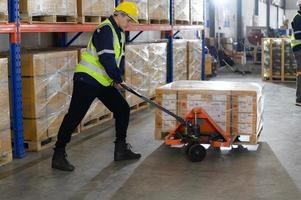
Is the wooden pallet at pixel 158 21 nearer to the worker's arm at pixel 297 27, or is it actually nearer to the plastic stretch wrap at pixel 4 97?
the worker's arm at pixel 297 27

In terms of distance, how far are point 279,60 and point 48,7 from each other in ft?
33.5

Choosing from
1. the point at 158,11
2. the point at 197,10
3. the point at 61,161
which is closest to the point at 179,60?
the point at 158,11

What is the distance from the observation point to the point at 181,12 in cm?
1238

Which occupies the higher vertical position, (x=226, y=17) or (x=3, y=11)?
(x=226, y=17)

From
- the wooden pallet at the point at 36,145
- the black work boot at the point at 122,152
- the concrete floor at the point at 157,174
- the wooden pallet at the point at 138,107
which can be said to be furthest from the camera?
the wooden pallet at the point at 138,107

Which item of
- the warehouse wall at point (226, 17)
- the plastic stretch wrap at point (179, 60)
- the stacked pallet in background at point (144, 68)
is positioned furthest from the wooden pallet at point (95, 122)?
the warehouse wall at point (226, 17)

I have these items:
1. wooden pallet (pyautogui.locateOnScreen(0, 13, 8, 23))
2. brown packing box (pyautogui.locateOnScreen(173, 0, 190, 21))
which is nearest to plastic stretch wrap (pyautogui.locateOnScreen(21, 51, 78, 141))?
wooden pallet (pyautogui.locateOnScreen(0, 13, 8, 23))

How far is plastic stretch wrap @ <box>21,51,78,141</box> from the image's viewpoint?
→ 6574mm

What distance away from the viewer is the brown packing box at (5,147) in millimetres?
6057

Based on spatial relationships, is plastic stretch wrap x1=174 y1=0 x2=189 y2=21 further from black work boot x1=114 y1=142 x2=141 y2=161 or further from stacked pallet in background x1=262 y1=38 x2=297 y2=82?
black work boot x1=114 y1=142 x2=141 y2=161

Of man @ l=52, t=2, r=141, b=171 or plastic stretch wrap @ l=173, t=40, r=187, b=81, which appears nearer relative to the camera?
man @ l=52, t=2, r=141, b=171

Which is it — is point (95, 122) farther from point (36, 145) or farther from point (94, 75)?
point (94, 75)

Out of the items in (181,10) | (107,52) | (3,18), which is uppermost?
(181,10)

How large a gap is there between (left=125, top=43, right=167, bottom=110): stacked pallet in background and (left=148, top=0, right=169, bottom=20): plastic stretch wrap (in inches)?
23.6
